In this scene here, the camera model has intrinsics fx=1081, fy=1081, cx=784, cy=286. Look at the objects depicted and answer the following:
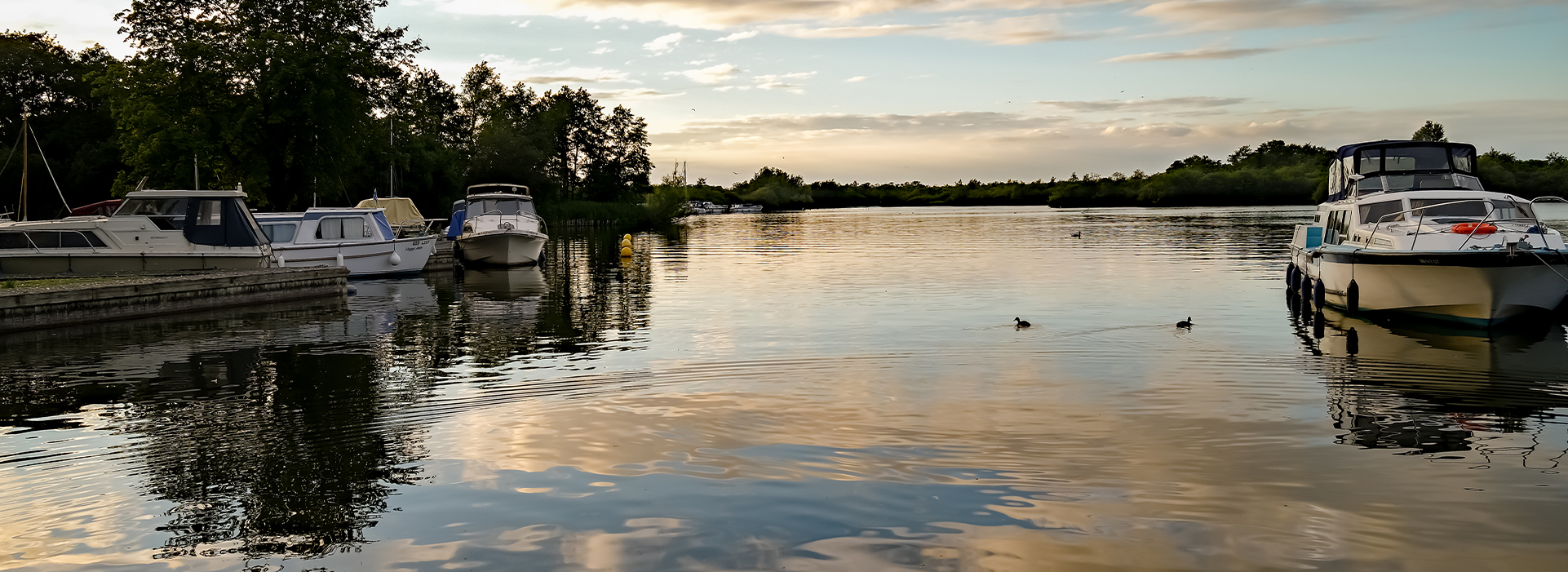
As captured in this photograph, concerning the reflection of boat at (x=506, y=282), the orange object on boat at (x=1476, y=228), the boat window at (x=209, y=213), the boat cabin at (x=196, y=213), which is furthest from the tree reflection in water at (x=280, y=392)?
the orange object on boat at (x=1476, y=228)

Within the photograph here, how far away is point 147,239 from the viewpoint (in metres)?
25.3

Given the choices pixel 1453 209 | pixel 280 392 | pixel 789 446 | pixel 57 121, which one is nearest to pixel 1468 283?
pixel 1453 209

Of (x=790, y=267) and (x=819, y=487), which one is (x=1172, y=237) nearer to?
(x=790, y=267)

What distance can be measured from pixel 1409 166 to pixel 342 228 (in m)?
29.0

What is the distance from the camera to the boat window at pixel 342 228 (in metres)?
33.0

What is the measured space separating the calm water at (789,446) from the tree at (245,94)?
75.7ft

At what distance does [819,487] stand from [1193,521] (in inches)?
109

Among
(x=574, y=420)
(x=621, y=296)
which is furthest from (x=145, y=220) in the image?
(x=574, y=420)

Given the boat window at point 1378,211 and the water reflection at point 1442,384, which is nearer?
the water reflection at point 1442,384

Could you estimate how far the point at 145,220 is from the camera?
83.1 feet

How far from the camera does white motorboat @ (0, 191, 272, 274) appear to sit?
24.9 m

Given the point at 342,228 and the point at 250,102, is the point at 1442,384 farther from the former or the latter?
the point at 250,102

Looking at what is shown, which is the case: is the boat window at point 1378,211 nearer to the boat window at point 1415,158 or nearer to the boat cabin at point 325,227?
the boat window at point 1415,158

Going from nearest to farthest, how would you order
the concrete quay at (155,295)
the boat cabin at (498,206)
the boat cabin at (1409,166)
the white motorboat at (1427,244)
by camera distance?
the white motorboat at (1427,244), the concrete quay at (155,295), the boat cabin at (1409,166), the boat cabin at (498,206)
